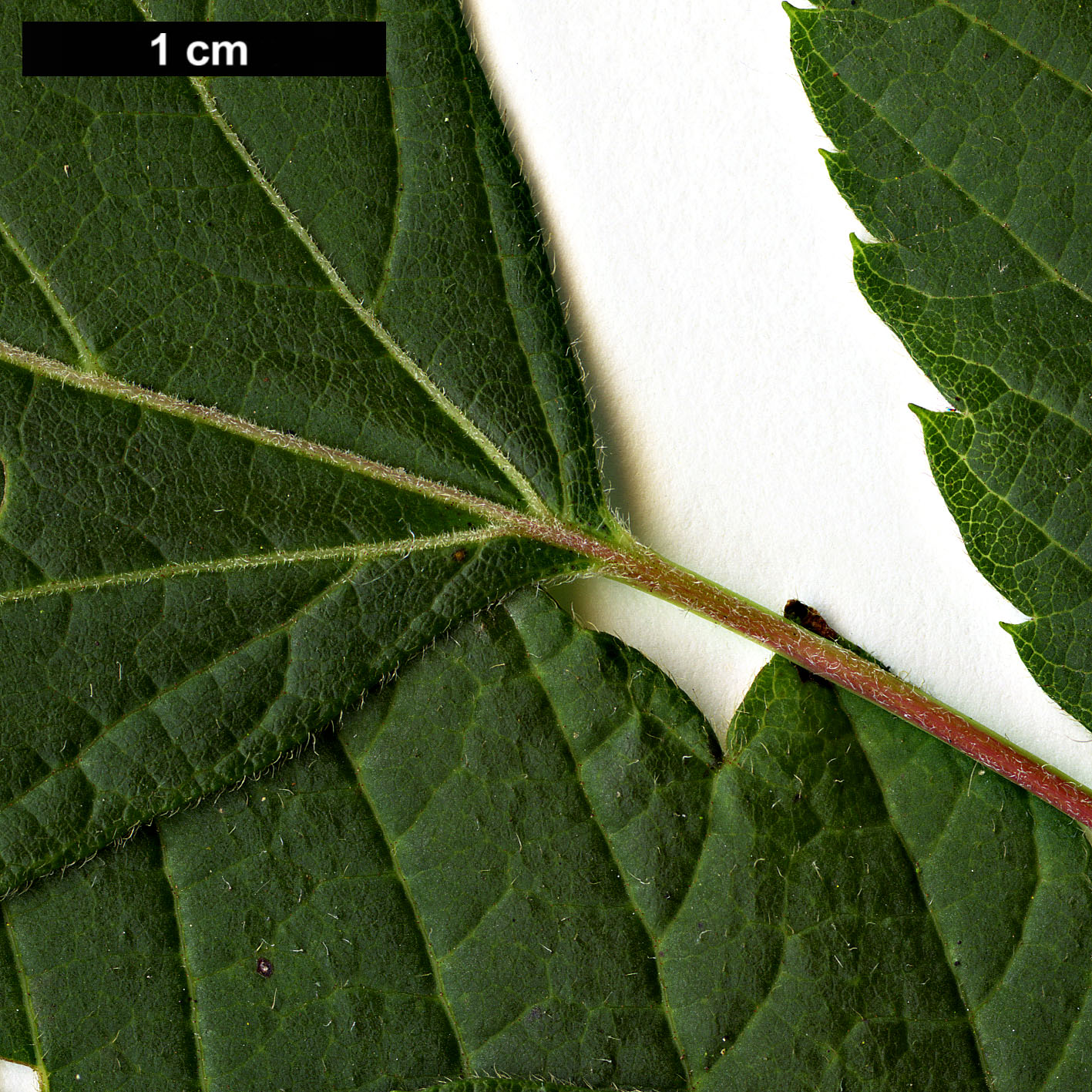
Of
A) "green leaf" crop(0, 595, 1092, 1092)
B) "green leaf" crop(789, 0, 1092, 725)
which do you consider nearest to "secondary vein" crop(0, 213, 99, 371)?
"green leaf" crop(0, 595, 1092, 1092)

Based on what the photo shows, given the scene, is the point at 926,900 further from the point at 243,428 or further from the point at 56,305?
the point at 56,305

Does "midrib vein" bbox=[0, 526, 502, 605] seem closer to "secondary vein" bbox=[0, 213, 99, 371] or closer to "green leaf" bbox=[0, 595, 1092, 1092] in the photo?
"green leaf" bbox=[0, 595, 1092, 1092]

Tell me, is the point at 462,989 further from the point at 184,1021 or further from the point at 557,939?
the point at 184,1021

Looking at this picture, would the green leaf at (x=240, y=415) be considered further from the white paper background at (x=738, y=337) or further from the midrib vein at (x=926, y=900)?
the midrib vein at (x=926, y=900)

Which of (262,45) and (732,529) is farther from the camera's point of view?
(732,529)

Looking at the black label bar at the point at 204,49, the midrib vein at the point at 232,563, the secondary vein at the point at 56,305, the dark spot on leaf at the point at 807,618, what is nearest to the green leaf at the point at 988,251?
the dark spot on leaf at the point at 807,618

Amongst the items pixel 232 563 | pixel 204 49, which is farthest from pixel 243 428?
pixel 204 49

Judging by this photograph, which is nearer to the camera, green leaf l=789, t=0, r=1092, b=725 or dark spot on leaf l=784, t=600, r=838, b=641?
green leaf l=789, t=0, r=1092, b=725

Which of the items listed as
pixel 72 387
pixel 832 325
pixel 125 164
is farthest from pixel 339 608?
pixel 832 325
